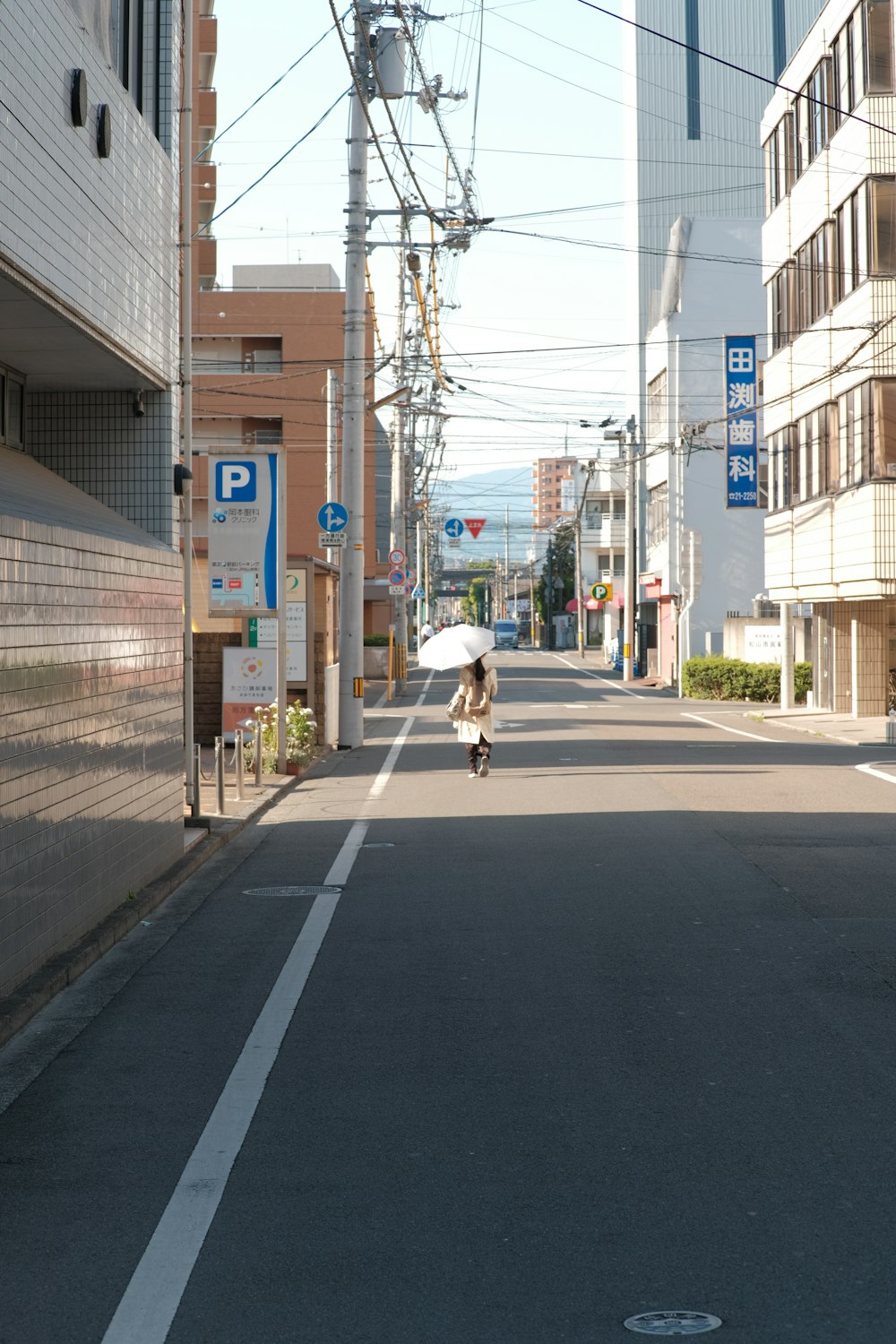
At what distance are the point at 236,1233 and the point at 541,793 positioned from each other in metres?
13.1

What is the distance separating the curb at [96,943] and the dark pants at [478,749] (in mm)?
6130

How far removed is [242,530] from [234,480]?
616 millimetres

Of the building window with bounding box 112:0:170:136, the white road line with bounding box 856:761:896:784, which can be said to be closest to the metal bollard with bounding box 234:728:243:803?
the building window with bounding box 112:0:170:136

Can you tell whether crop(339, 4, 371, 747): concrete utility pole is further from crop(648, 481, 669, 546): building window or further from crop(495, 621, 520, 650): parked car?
crop(495, 621, 520, 650): parked car

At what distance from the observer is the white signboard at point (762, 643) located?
42812 mm

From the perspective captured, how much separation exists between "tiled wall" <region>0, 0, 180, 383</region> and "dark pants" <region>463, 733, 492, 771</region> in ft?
26.1

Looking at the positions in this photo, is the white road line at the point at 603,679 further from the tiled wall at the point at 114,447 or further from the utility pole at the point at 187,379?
the tiled wall at the point at 114,447

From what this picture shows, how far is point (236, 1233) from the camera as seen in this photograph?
14.5 feet

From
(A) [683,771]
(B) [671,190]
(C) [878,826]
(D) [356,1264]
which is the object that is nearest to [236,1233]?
(D) [356,1264]

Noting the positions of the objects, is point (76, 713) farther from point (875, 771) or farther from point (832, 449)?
point (832, 449)

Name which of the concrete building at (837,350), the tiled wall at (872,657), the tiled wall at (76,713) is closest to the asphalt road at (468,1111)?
the tiled wall at (76,713)

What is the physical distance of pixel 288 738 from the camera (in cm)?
2075

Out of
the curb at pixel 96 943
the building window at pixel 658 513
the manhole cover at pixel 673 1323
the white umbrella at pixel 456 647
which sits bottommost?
the manhole cover at pixel 673 1323

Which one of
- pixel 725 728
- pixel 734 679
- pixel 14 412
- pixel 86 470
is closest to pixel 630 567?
pixel 734 679
